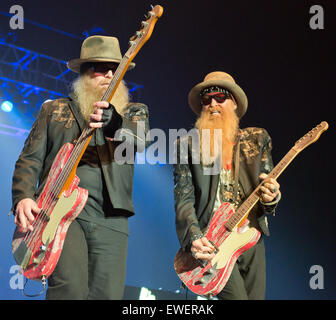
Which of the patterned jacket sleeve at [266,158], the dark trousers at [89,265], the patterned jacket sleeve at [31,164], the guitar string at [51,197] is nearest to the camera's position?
the dark trousers at [89,265]

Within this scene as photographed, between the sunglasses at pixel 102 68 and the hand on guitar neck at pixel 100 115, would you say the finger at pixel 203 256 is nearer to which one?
the hand on guitar neck at pixel 100 115

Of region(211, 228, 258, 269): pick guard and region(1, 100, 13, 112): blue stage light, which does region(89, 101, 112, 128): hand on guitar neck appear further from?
region(1, 100, 13, 112): blue stage light

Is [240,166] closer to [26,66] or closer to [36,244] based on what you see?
[36,244]

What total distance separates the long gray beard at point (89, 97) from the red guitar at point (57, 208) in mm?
430

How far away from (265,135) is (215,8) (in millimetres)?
4405

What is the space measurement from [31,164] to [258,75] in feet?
16.3

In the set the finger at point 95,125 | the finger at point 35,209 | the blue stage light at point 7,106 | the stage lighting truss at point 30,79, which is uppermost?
the stage lighting truss at point 30,79

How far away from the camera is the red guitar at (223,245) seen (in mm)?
3439

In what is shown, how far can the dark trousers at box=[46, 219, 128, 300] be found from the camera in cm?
294

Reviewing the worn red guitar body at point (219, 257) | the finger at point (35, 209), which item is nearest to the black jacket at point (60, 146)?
the finger at point (35, 209)

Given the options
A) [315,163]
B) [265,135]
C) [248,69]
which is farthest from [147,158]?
[265,135]

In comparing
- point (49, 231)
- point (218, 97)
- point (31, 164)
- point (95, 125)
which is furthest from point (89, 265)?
point (218, 97)

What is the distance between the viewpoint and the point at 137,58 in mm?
7922

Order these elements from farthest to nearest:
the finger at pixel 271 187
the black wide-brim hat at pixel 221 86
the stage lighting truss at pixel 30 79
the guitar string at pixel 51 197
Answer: the stage lighting truss at pixel 30 79 → the black wide-brim hat at pixel 221 86 → the finger at pixel 271 187 → the guitar string at pixel 51 197
